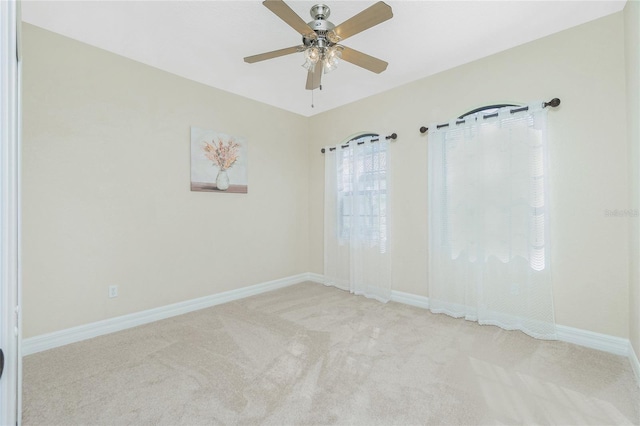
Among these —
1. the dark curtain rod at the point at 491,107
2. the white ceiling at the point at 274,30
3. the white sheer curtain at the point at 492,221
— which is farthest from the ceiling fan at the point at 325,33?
the white sheer curtain at the point at 492,221

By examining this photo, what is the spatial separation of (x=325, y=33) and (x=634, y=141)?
2.30 metres

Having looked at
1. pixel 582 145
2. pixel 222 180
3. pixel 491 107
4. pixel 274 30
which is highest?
pixel 274 30

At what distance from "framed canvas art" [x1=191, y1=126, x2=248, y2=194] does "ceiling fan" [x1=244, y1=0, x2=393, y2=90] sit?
4.70ft

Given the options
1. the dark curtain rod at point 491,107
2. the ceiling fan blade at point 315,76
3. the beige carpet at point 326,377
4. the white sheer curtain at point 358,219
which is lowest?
the beige carpet at point 326,377

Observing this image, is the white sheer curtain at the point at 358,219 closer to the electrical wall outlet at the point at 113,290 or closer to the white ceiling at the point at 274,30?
the white ceiling at the point at 274,30

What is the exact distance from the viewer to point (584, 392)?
181 centimetres

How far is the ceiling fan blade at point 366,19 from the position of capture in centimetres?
175

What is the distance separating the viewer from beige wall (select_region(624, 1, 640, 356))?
1964 millimetres

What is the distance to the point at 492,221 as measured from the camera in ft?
9.26

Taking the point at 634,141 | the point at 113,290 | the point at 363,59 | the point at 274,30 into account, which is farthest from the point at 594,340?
the point at 113,290

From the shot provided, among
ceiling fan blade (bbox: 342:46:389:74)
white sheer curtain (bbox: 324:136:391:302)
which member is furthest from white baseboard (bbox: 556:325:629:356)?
ceiling fan blade (bbox: 342:46:389:74)

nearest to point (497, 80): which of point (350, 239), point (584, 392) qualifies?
point (350, 239)

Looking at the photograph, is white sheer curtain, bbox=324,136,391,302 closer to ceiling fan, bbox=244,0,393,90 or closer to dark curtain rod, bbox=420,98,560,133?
dark curtain rod, bbox=420,98,560,133

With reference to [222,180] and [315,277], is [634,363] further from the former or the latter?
[222,180]
